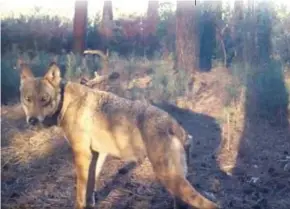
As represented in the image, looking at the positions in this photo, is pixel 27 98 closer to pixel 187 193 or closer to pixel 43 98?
pixel 43 98

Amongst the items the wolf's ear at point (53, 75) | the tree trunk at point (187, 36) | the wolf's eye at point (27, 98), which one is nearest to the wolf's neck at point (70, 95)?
the wolf's ear at point (53, 75)

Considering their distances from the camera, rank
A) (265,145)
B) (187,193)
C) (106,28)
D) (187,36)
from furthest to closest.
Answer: (106,28), (187,36), (265,145), (187,193)

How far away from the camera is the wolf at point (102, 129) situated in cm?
521

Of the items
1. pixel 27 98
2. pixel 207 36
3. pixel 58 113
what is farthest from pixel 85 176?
pixel 207 36

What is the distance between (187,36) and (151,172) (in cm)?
620

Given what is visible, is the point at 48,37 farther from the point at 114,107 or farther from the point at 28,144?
the point at 114,107

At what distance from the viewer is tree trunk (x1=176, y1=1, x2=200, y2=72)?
1287cm

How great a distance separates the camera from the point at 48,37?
728 inches

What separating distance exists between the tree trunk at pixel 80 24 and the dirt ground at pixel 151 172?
7.05 metres

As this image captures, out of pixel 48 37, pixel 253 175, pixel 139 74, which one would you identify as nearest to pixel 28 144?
pixel 253 175

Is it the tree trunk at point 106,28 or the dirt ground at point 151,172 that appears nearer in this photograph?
the dirt ground at point 151,172

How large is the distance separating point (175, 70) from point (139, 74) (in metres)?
0.87

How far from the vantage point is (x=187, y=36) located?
12.9 meters

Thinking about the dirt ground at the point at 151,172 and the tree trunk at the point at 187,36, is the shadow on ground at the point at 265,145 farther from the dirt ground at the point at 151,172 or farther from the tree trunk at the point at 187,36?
the tree trunk at the point at 187,36
